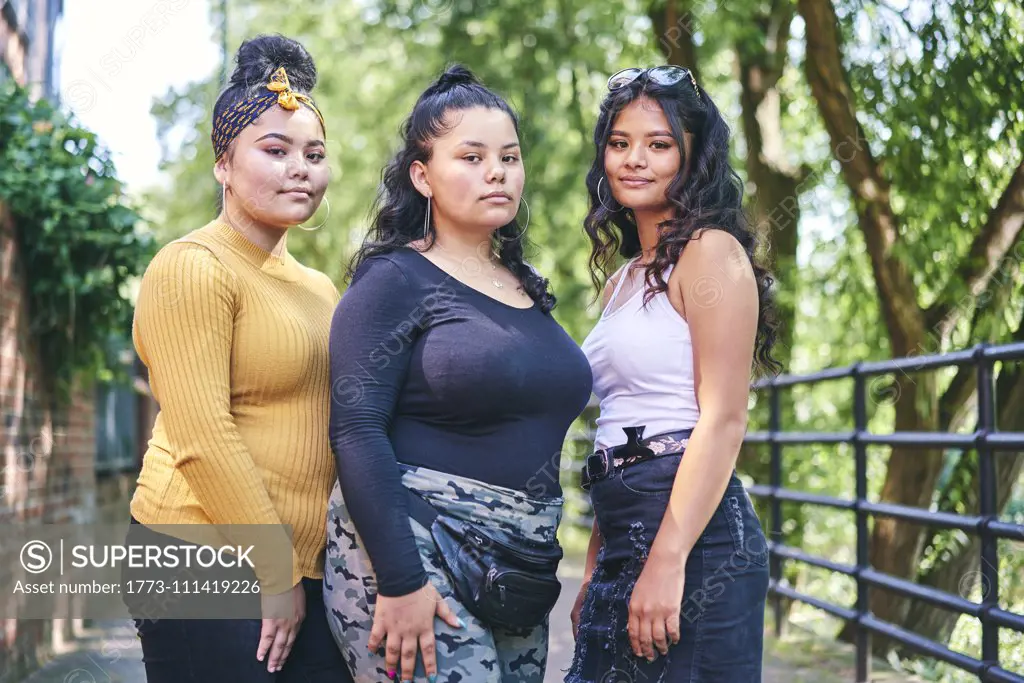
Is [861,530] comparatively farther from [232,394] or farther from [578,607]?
[232,394]

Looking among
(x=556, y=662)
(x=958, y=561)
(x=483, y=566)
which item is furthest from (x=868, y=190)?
(x=483, y=566)

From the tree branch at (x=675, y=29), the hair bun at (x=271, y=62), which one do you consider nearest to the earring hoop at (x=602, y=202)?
the hair bun at (x=271, y=62)

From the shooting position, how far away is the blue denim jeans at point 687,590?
93.2 inches

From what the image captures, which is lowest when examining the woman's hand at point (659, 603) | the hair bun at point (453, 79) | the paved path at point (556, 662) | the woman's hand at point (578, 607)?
the paved path at point (556, 662)

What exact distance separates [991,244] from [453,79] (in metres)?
4.67

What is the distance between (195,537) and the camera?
2.37 meters

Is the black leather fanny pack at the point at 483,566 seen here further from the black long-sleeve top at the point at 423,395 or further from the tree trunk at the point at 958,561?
the tree trunk at the point at 958,561

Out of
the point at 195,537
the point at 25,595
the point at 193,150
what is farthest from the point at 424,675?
the point at 193,150

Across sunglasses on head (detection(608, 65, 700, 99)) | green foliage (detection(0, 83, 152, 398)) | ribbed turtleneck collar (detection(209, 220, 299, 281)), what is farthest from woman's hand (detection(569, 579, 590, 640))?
green foliage (detection(0, 83, 152, 398))

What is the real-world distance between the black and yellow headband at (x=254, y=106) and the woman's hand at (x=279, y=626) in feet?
3.25

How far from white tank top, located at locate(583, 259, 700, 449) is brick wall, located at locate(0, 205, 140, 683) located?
3.43 meters

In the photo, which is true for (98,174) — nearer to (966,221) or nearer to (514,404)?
(514,404)

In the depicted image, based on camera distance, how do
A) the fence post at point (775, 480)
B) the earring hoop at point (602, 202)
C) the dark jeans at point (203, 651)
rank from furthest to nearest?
the fence post at point (775, 480) → the earring hoop at point (602, 202) → the dark jeans at point (203, 651)

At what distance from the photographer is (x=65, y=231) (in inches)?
217
